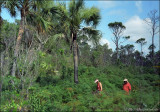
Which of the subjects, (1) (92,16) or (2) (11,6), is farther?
(1) (92,16)

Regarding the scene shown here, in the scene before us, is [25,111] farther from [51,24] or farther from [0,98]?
[51,24]

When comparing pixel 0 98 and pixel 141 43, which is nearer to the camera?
pixel 0 98

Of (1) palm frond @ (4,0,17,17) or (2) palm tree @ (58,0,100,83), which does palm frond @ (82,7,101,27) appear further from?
(1) palm frond @ (4,0,17,17)

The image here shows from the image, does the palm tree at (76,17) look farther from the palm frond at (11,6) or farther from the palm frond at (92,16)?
the palm frond at (11,6)

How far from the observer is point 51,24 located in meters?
10.7

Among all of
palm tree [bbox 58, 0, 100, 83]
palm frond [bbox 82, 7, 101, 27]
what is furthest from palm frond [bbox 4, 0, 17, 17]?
palm frond [bbox 82, 7, 101, 27]

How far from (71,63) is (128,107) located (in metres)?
→ 10.9

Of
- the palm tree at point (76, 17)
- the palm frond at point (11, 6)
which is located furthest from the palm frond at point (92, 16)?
the palm frond at point (11, 6)

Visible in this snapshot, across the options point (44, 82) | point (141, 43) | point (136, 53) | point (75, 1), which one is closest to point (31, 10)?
point (75, 1)

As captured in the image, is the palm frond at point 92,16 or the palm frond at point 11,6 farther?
the palm frond at point 92,16

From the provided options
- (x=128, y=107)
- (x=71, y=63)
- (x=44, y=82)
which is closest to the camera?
(x=128, y=107)

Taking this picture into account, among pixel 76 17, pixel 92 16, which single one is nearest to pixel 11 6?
pixel 76 17

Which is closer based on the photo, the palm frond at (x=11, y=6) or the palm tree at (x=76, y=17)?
the palm frond at (x=11, y=6)

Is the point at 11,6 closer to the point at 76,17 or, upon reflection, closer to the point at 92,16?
the point at 76,17
